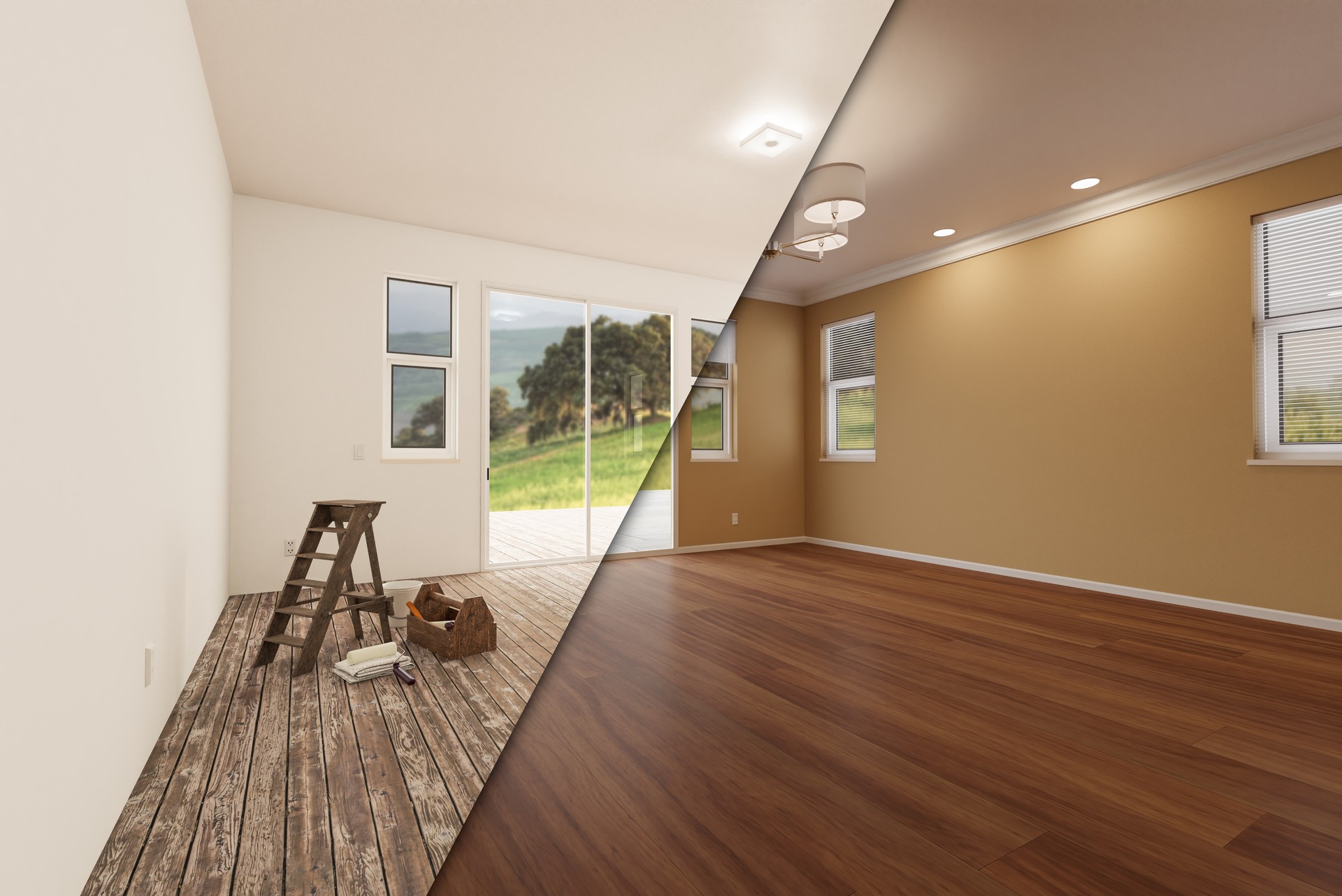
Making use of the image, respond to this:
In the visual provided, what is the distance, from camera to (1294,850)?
985 mm

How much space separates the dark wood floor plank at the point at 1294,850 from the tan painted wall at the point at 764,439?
9.30 feet

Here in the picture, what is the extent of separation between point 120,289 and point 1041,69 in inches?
103

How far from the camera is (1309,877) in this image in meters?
0.91

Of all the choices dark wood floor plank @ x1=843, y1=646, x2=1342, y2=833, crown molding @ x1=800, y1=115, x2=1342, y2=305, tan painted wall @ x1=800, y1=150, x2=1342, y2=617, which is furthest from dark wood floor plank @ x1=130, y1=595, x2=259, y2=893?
crown molding @ x1=800, y1=115, x2=1342, y2=305

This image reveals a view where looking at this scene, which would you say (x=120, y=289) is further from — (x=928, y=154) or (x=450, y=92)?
(x=928, y=154)

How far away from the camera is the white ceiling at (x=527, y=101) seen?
5.85 ft

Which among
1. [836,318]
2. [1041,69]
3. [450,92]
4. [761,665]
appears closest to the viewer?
[761,665]

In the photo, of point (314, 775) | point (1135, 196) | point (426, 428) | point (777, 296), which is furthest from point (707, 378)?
point (777, 296)

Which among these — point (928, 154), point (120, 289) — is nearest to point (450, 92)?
point (120, 289)

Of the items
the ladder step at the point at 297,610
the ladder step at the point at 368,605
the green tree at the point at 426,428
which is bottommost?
the ladder step at the point at 368,605

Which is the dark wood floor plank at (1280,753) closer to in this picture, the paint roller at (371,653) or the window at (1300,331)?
the window at (1300,331)

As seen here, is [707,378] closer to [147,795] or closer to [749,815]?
[749,815]

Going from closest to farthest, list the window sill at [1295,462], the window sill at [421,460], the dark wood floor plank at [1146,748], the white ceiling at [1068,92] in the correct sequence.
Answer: the dark wood floor plank at [1146,748], the white ceiling at [1068,92], the window sill at [1295,462], the window sill at [421,460]

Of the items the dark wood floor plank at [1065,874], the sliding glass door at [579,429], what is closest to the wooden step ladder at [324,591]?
the sliding glass door at [579,429]
